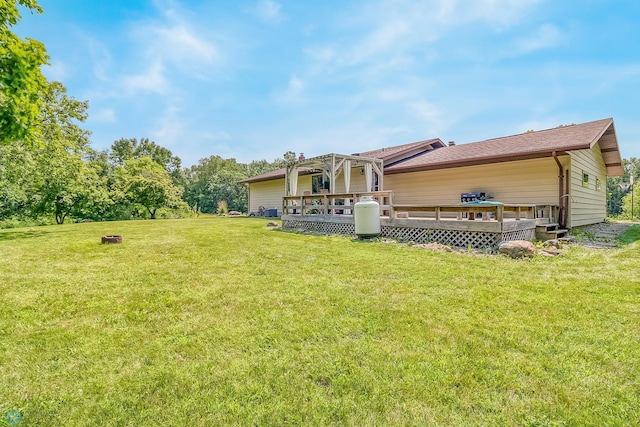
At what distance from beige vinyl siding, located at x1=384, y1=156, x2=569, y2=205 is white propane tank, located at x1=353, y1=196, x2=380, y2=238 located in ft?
16.1

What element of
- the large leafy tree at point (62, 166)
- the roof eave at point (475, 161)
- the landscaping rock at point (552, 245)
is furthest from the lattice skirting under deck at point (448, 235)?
the large leafy tree at point (62, 166)

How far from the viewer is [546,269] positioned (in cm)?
496

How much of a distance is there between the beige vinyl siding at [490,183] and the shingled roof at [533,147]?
0.53 meters

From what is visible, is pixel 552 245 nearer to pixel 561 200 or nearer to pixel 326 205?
pixel 561 200

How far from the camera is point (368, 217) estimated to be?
8438 mm

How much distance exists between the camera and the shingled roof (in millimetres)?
8914

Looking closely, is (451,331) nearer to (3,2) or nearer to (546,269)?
(546,269)

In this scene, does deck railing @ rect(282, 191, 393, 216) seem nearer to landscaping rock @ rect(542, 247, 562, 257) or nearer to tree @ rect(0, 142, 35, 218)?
landscaping rock @ rect(542, 247, 562, 257)

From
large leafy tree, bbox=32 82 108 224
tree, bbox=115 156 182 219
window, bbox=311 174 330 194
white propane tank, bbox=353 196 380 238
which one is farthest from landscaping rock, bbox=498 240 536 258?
tree, bbox=115 156 182 219

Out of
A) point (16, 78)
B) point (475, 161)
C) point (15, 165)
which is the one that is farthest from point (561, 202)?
point (15, 165)

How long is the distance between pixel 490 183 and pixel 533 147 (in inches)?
69.5

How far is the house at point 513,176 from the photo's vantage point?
340 inches

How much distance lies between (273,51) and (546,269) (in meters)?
10.1

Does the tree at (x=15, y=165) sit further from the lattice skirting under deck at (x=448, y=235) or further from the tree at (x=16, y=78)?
the lattice skirting under deck at (x=448, y=235)
